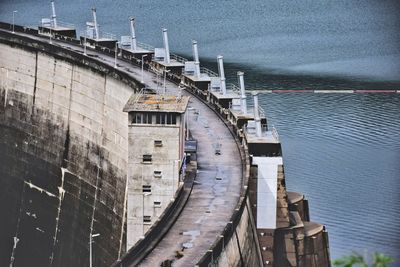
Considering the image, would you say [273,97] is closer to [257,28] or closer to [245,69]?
[245,69]

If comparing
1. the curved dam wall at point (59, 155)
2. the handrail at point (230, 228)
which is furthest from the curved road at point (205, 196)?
the curved dam wall at point (59, 155)

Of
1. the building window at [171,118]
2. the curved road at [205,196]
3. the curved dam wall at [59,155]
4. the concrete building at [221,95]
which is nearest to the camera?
the curved road at [205,196]

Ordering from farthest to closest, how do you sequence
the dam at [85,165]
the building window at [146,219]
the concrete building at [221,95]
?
the concrete building at [221,95] → the dam at [85,165] → the building window at [146,219]

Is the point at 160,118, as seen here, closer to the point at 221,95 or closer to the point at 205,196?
the point at 205,196

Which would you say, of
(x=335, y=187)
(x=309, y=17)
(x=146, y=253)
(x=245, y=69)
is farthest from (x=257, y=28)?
(x=146, y=253)

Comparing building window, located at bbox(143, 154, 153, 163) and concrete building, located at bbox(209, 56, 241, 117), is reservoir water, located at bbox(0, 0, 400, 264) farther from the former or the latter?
building window, located at bbox(143, 154, 153, 163)

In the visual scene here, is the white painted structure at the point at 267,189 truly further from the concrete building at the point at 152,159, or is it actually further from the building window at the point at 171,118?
the building window at the point at 171,118
